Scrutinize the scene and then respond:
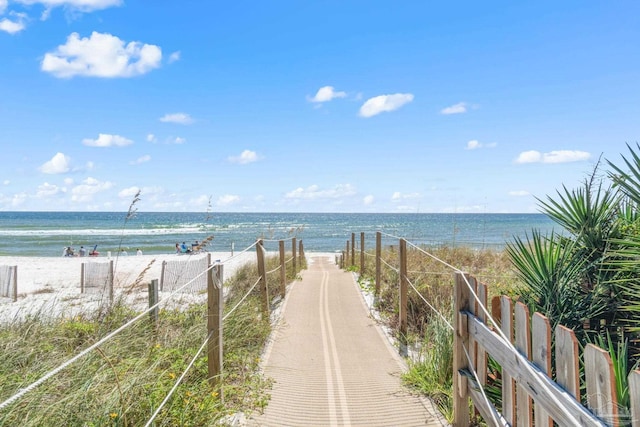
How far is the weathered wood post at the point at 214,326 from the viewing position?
4.04 metres

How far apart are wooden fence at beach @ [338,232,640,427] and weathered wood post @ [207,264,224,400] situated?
209cm

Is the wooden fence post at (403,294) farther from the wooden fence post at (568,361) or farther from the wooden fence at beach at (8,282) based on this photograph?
the wooden fence at beach at (8,282)

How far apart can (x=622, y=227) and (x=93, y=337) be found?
4985 millimetres

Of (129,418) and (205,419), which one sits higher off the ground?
(129,418)

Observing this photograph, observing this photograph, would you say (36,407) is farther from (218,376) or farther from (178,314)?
(178,314)

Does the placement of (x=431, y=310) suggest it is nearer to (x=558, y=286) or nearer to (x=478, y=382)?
(x=558, y=286)

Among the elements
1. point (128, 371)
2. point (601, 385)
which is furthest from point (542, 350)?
point (128, 371)

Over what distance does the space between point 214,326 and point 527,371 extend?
2753 millimetres

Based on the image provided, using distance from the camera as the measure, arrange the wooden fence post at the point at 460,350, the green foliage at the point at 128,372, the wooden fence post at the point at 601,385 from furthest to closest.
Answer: the wooden fence post at the point at 460,350
the green foliage at the point at 128,372
the wooden fence post at the point at 601,385

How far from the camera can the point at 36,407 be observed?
2639mm

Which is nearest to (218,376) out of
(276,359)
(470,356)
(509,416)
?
(276,359)

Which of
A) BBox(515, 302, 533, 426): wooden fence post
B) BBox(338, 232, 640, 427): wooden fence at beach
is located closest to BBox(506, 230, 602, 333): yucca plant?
BBox(338, 232, 640, 427): wooden fence at beach

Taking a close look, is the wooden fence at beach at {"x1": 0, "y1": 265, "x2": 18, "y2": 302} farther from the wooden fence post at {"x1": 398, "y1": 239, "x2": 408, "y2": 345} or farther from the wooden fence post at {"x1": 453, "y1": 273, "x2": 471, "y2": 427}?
the wooden fence post at {"x1": 453, "y1": 273, "x2": 471, "y2": 427}

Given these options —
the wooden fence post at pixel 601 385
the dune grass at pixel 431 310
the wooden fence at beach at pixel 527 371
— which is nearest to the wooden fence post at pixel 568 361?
the wooden fence at beach at pixel 527 371
